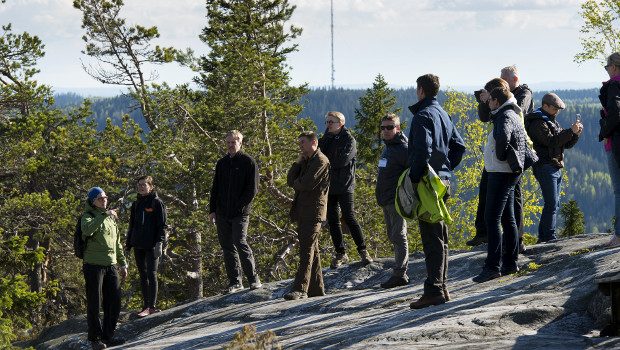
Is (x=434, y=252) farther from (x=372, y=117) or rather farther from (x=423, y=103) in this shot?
(x=372, y=117)

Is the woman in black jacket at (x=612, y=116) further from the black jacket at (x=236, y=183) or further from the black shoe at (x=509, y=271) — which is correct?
the black jacket at (x=236, y=183)

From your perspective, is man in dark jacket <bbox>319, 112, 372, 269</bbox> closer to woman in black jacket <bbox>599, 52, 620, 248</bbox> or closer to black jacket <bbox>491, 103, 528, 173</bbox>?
black jacket <bbox>491, 103, 528, 173</bbox>

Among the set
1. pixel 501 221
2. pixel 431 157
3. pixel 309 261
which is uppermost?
pixel 431 157

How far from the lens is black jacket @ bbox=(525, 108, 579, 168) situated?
11.4 metres

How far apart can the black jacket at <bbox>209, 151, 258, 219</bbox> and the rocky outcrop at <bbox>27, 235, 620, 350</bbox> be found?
51.8 inches

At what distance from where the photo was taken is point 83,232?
11273 millimetres

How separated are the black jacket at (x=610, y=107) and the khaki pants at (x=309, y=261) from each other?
3546 mm

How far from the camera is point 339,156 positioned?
11844 mm

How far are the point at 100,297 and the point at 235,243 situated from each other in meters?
1.93

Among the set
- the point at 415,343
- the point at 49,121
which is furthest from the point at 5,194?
the point at 415,343

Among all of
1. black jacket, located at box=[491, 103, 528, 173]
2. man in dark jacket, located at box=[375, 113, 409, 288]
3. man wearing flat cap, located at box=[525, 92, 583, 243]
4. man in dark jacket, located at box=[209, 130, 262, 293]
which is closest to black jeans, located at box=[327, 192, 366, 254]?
man in dark jacket, located at box=[209, 130, 262, 293]

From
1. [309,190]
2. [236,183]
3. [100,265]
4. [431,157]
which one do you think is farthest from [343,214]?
[431,157]

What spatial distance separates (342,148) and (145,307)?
4.05m

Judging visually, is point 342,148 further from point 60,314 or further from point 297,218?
point 60,314
